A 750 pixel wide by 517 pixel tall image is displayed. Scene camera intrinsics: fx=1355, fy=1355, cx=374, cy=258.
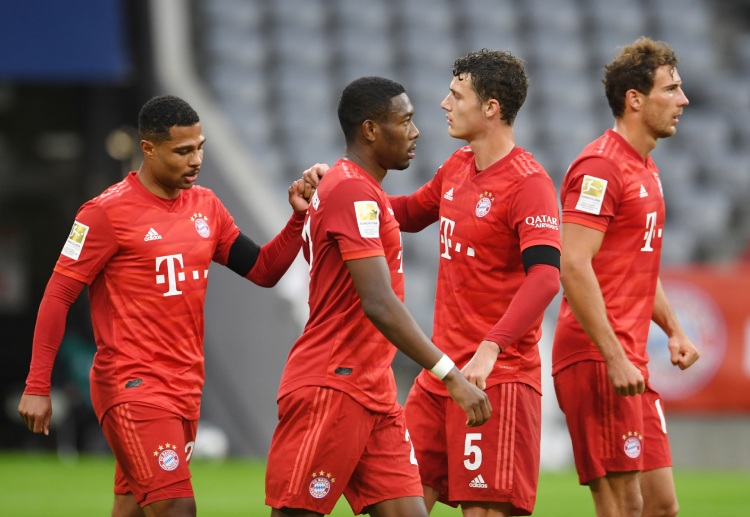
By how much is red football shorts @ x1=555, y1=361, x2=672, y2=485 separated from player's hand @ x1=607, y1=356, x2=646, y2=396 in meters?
0.25

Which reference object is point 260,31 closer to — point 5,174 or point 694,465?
point 5,174

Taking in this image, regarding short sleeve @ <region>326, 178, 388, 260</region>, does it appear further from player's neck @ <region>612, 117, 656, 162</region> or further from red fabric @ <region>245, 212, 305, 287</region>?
player's neck @ <region>612, 117, 656, 162</region>

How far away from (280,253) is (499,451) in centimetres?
137

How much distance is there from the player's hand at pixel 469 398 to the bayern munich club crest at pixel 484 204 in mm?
824

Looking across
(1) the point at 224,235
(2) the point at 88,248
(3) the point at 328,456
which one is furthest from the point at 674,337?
(2) the point at 88,248

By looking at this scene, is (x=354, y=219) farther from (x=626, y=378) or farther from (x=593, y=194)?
(x=626, y=378)

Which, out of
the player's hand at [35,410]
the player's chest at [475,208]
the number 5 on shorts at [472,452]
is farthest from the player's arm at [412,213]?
the player's hand at [35,410]

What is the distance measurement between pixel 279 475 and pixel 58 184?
12.9 metres

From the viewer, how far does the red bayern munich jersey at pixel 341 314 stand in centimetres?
508

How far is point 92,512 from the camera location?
920 cm

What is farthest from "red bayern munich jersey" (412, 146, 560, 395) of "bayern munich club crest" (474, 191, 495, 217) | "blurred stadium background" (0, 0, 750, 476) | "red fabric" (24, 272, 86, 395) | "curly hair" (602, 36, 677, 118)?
"blurred stadium background" (0, 0, 750, 476)

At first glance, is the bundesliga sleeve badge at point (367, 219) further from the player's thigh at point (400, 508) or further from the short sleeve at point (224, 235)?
the short sleeve at point (224, 235)

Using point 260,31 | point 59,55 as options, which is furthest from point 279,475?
point 260,31

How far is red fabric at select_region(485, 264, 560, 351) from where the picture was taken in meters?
5.16
